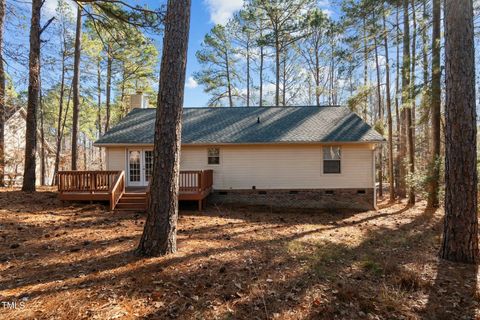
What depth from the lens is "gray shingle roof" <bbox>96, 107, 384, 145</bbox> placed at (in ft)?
37.2

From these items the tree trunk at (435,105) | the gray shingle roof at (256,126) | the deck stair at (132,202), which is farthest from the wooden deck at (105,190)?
the tree trunk at (435,105)

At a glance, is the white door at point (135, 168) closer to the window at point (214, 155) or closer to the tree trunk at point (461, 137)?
the window at point (214, 155)

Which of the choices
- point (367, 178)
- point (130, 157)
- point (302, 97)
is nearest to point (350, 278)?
point (367, 178)

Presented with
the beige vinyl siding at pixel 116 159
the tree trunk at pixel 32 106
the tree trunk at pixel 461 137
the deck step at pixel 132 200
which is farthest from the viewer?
the beige vinyl siding at pixel 116 159

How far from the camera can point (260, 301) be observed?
11.0 ft

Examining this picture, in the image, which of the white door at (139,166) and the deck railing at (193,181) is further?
the white door at (139,166)

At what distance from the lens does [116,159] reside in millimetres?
11656

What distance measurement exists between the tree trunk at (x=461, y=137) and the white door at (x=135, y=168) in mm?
10603

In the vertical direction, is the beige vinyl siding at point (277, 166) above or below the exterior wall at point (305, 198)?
above

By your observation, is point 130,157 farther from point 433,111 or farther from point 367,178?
point 433,111

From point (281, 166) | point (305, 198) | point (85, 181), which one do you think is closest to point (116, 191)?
point (85, 181)

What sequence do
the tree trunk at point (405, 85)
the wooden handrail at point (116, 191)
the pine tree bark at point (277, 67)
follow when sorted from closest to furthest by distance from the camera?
the wooden handrail at point (116, 191)
the tree trunk at point (405, 85)
the pine tree bark at point (277, 67)

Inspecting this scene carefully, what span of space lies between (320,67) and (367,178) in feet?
42.1

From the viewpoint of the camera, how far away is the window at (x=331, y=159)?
11469mm
